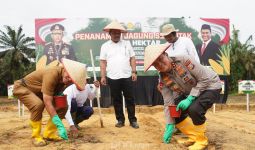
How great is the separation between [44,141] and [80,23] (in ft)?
27.6

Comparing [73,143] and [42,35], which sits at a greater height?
[42,35]

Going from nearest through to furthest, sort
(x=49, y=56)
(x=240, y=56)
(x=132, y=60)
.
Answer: (x=132, y=60)
(x=49, y=56)
(x=240, y=56)

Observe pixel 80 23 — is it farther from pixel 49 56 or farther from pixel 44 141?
pixel 44 141

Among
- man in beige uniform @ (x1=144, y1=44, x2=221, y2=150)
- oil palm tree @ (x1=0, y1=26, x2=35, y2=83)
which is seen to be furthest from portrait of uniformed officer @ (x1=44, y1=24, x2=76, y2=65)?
oil palm tree @ (x1=0, y1=26, x2=35, y2=83)

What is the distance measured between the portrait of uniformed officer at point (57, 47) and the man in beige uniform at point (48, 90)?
24.9ft

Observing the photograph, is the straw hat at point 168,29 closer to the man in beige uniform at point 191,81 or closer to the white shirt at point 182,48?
the white shirt at point 182,48

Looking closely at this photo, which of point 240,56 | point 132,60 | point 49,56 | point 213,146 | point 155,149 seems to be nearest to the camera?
point 155,149

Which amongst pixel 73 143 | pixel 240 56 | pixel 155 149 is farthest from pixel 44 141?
pixel 240 56

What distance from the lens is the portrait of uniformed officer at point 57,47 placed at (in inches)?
478

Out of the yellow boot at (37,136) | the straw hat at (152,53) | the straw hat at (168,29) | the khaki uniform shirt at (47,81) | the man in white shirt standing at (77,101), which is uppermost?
the straw hat at (168,29)

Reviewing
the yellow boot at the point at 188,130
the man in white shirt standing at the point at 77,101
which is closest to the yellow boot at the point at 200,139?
the yellow boot at the point at 188,130

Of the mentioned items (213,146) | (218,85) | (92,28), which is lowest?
(213,146)

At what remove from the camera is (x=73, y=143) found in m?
4.33

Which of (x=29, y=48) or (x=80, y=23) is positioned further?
(x=29, y=48)
